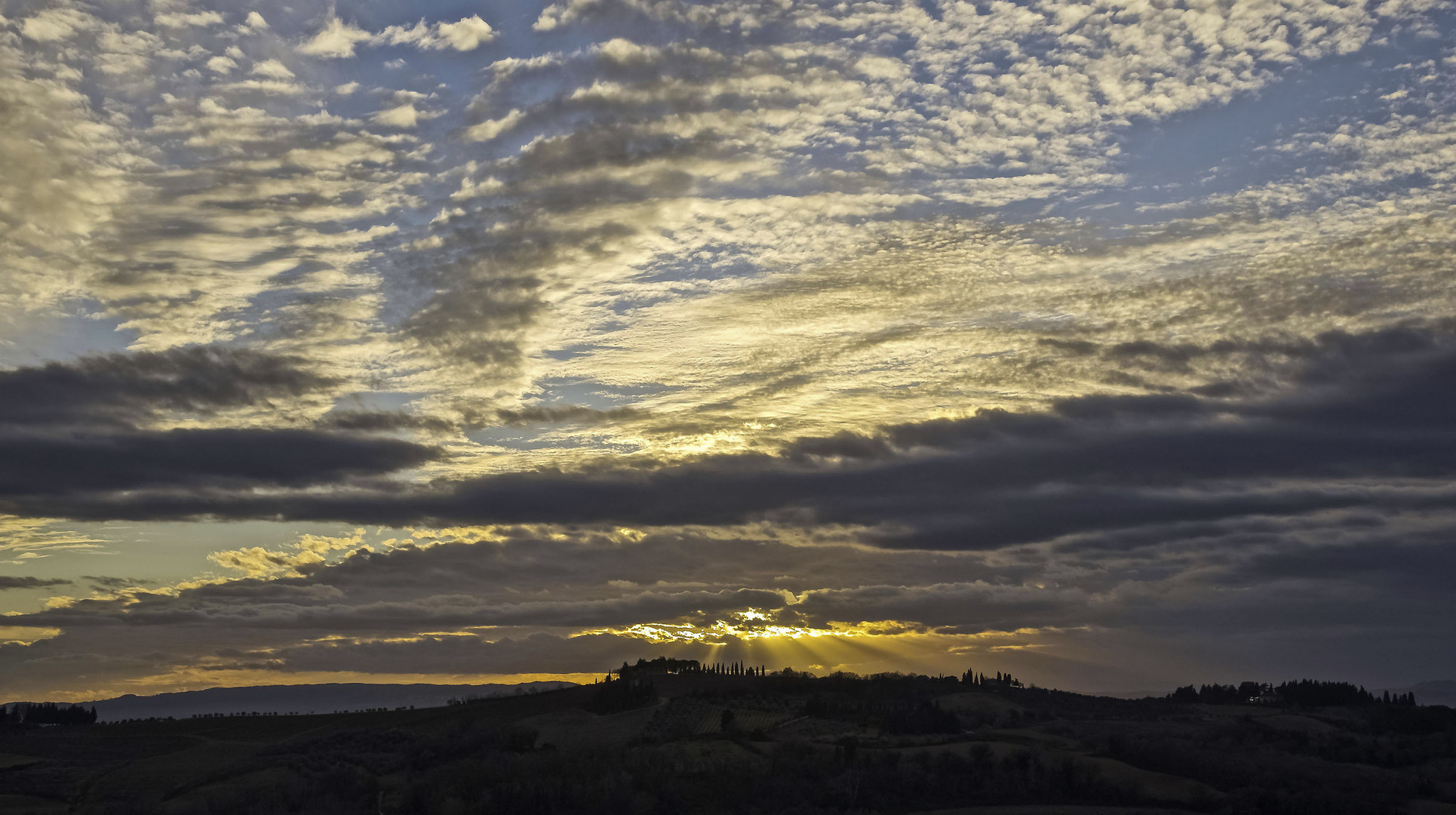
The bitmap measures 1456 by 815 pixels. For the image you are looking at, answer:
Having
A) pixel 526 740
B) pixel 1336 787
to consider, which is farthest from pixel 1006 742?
pixel 526 740

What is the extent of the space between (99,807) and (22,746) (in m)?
36.4

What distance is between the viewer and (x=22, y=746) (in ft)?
268

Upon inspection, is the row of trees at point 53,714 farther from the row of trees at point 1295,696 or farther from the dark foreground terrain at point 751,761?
the row of trees at point 1295,696

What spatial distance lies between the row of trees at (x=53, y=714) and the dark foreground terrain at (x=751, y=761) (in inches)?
402

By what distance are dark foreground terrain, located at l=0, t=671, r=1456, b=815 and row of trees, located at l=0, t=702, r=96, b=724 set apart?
10.2 metres

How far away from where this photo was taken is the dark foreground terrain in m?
50.9

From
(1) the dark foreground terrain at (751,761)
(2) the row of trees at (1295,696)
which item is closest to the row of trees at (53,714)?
(1) the dark foreground terrain at (751,761)

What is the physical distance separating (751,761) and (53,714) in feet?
287

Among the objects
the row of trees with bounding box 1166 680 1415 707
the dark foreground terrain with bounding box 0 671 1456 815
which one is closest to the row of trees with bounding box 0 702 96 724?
the dark foreground terrain with bounding box 0 671 1456 815

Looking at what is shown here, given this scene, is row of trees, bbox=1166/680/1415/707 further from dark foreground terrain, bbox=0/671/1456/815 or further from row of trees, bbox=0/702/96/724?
row of trees, bbox=0/702/96/724

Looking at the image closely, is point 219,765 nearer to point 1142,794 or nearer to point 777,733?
point 777,733

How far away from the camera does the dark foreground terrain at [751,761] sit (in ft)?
167

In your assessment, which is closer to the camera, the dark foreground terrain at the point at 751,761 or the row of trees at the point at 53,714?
the dark foreground terrain at the point at 751,761

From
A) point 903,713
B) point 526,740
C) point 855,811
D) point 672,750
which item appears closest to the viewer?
point 855,811
